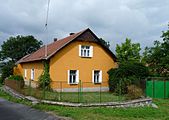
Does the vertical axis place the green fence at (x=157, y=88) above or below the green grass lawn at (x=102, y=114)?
above

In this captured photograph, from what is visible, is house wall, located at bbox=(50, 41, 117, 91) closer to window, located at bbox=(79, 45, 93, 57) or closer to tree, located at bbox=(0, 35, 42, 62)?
window, located at bbox=(79, 45, 93, 57)

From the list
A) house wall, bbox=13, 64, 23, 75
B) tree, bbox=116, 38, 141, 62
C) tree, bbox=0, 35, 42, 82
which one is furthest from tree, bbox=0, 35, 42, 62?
tree, bbox=116, 38, 141, 62

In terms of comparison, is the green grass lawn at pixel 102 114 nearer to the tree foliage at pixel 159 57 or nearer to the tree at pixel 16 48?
the tree foliage at pixel 159 57

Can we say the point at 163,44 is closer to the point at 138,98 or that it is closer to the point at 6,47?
the point at 138,98

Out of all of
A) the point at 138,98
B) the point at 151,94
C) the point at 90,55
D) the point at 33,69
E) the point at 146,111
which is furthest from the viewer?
the point at 33,69

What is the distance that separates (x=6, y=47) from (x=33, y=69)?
34484mm

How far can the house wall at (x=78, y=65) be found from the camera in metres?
27.4

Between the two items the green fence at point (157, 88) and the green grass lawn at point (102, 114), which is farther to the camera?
the green fence at point (157, 88)

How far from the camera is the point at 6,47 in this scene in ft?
212

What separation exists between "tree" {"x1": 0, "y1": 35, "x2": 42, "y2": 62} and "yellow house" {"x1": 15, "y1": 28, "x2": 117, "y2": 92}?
1323 inches

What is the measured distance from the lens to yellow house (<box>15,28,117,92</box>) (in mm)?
27453

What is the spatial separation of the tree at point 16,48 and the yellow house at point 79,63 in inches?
1323

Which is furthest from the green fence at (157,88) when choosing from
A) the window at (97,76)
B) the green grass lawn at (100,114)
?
the green grass lawn at (100,114)

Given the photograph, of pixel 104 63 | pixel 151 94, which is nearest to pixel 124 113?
pixel 151 94
